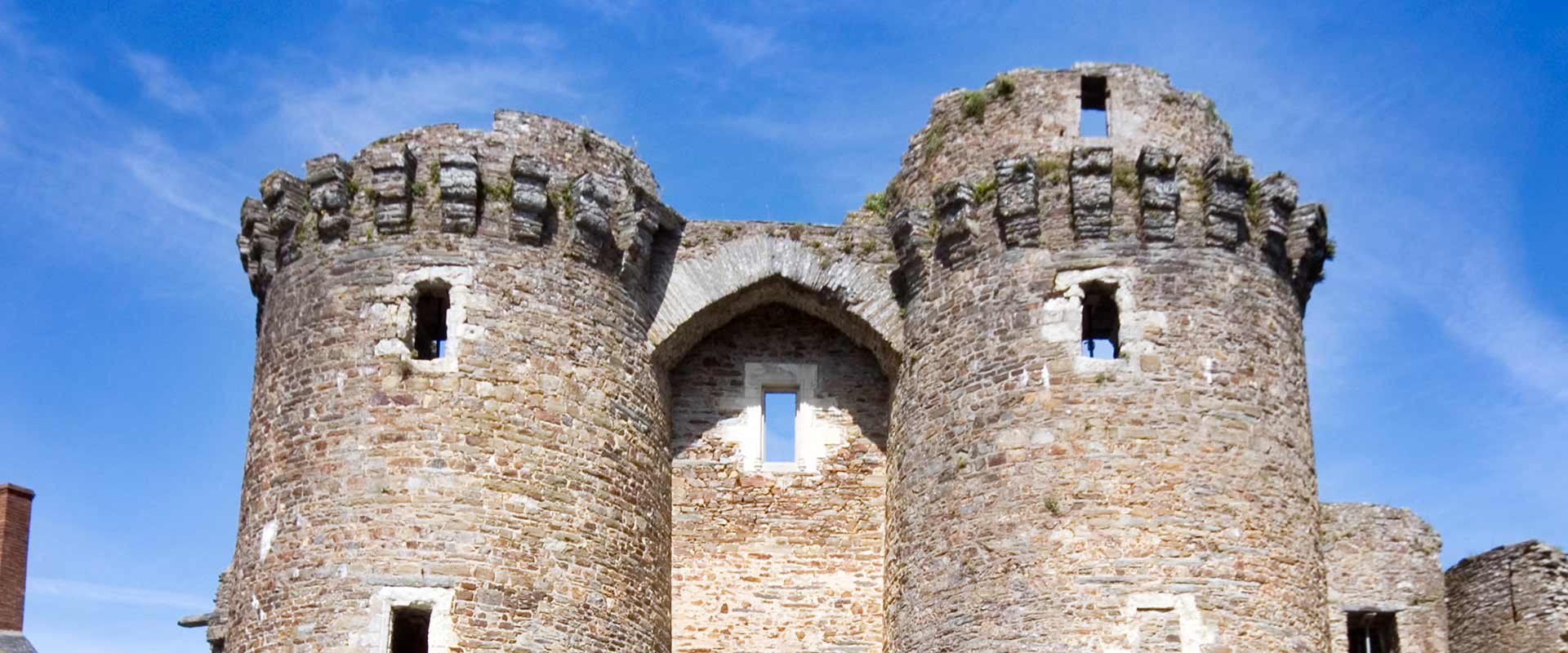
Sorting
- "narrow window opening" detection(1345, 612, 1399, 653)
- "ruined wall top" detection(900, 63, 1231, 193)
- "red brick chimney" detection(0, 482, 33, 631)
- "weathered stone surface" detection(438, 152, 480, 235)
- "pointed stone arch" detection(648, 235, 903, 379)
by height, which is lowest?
"narrow window opening" detection(1345, 612, 1399, 653)

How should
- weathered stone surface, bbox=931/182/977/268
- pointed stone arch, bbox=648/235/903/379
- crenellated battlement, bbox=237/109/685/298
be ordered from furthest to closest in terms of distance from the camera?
pointed stone arch, bbox=648/235/903/379
weathered stone surface, bbox=931/182/977/268
crenellated battlement, bbox=237/109/685/298

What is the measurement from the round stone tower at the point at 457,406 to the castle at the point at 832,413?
3 cm

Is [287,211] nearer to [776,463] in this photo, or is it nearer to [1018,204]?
[776,463]

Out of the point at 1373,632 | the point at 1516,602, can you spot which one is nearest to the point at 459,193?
the point at 1373,632

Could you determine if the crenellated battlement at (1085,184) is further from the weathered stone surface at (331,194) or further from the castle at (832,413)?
the weathered stone surface at (331,194)

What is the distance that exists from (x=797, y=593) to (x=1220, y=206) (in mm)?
5873

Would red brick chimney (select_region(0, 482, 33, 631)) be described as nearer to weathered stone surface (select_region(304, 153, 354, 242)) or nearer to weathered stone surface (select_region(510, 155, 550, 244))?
weathered stone surface (select_region(304, 153, 354, 242))

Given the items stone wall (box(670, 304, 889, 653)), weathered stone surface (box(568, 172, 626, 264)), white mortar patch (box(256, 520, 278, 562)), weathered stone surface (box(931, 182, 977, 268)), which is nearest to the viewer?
white mortar patch (box(256, 520, 278, 562))

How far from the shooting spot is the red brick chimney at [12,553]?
29.1 metres

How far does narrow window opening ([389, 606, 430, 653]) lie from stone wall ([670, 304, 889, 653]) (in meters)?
2.85

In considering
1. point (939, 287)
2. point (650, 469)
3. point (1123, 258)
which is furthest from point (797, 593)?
point (1123, 258)

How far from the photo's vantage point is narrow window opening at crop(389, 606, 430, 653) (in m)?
18.4

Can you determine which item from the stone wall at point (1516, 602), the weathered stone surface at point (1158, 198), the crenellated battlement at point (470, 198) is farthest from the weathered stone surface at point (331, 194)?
the stone wall at point (1516, 602)

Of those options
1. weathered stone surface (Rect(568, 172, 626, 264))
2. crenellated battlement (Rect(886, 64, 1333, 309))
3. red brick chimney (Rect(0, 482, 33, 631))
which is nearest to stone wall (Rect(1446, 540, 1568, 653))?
crenellated battlement (Rect(886, 64, 1333, 309))
